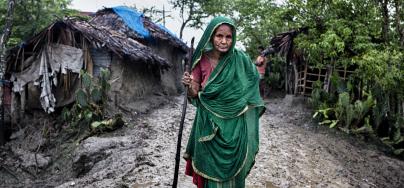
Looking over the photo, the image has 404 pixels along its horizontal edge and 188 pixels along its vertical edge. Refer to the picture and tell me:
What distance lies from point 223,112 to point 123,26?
1308cm

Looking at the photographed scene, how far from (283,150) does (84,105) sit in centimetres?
505

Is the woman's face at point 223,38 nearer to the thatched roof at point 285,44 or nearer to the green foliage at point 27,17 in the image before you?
the thatched roof at point 285,44

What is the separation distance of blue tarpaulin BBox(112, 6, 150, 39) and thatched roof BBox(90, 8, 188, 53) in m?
0.14

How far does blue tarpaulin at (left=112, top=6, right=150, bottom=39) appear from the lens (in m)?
15.7

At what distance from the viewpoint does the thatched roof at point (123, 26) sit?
15508mm

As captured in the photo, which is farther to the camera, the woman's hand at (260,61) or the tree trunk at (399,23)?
the woman's hand at (260,61)

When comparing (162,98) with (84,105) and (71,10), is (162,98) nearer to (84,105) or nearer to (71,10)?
(84,105)

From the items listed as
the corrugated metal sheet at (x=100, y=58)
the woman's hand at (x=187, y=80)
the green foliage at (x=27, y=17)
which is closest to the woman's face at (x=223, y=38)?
the woman's hand at (x=187, y=80)

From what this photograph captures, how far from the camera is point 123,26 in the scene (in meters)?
15.7

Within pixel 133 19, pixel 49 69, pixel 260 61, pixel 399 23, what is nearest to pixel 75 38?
pixel 49 69

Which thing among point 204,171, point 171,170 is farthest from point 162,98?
point 204,171

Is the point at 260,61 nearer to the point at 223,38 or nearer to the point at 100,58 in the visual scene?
the point at 100,58

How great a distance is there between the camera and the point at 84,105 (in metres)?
10.7

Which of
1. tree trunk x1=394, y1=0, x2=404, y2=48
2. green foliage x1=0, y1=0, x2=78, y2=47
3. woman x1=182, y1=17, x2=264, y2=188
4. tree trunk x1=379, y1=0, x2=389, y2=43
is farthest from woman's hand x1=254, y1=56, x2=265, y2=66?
woman x1=182, y1=17, x2=264, y2=188
